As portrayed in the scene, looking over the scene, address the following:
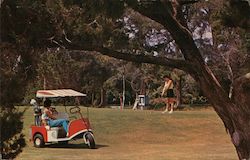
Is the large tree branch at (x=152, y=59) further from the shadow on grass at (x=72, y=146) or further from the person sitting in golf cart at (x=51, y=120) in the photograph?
the person sitting in golf cart at (x=51, y=120)

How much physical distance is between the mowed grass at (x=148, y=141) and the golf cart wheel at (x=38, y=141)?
0.57ft

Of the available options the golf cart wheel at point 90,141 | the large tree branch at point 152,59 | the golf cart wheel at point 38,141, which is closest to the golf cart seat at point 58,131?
the golf cart wheel at point 38,141

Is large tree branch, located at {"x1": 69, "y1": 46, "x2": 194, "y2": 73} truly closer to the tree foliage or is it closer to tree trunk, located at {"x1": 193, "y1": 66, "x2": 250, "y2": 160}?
the tree foliage

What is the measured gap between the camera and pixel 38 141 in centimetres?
1307

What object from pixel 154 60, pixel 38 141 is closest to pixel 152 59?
pixel 154 60

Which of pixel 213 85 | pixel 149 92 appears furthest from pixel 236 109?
pixel 149 92

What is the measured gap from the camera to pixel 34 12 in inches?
245

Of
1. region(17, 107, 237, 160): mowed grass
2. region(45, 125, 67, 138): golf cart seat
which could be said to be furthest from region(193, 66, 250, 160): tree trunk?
region(45, 125, 67, 138): golf cart seat

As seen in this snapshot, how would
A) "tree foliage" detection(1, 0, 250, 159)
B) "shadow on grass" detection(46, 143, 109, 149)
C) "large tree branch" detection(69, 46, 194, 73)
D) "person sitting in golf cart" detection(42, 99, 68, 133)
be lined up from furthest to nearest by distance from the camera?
"person sitting in golf cart" detection(42, 99, 68, 133), "shadow on grass" detection(46, 143, 109, 149), "large tree branch" detection(69, 46, 194, 73), "tree foliage" detection(1, 0, 250, 159)

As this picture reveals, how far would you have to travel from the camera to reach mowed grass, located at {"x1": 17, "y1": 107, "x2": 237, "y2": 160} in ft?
34.9

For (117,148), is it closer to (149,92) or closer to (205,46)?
(205,46)

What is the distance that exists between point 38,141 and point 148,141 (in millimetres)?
3120

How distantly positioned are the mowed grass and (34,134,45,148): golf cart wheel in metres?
0.17

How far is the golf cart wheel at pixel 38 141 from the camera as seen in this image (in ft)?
42.4
